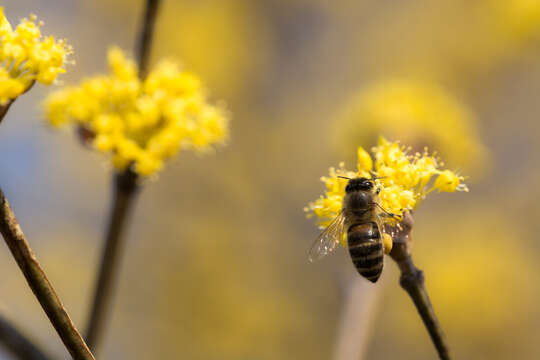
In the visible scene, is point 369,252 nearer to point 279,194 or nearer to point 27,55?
point 27,55

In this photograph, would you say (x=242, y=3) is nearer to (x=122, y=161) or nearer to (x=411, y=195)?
(x=122, y=161)

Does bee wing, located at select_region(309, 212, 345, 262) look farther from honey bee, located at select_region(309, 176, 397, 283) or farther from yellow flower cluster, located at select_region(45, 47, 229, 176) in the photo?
yellow flower cluster, located at select_region(45, 47, 229, 176)

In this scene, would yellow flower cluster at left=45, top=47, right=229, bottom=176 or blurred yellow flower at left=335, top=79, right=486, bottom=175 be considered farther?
blurred yellow flower at left=335, top=79, right=486, bottom=175

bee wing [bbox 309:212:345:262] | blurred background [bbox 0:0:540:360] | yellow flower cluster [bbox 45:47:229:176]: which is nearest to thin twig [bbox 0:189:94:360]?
bee wing [bbox 309:212:345:262]

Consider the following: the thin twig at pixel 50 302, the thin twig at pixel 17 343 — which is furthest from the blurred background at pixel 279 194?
the thin twig at pixel 50 302

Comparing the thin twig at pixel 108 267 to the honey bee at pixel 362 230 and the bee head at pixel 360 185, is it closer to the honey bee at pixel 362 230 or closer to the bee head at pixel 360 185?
the honey bee at pixel 362 230

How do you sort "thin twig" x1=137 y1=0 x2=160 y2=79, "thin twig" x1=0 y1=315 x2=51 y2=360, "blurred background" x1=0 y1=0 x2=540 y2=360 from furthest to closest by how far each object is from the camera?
"blurred background" x1=0 y1=0 x2=540 y2=360 < "thin twig" x1=137 y1=0 x2=160 y2=79 < "thin twig" x1=0 y1=315 x2=51 y2=360
